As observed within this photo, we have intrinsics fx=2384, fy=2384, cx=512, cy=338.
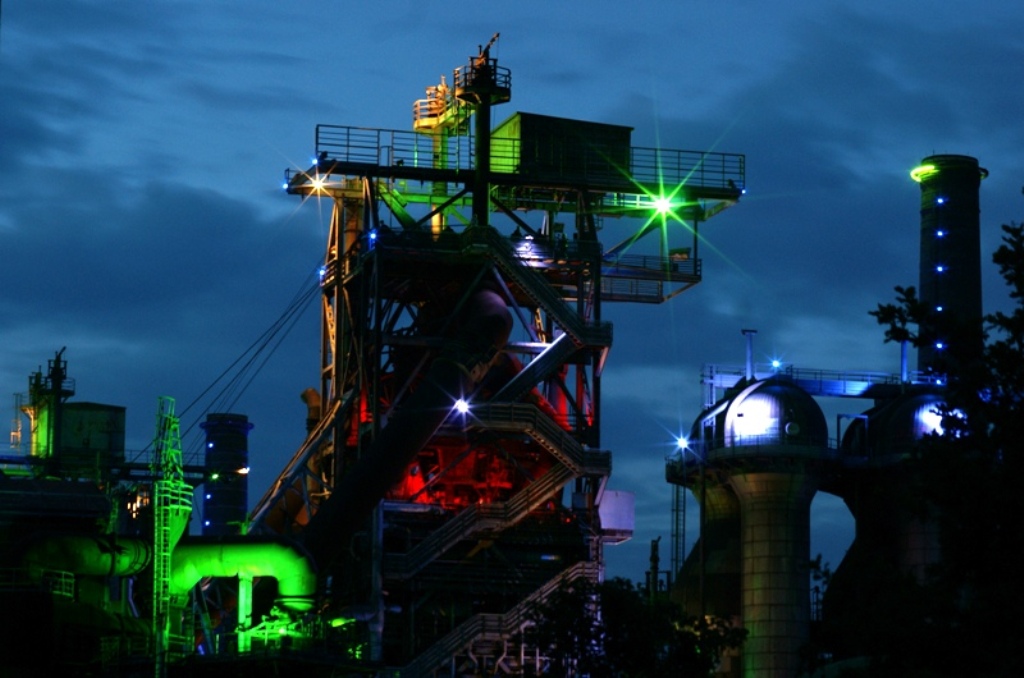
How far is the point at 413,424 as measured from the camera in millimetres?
104812

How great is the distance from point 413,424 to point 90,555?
67.5ft

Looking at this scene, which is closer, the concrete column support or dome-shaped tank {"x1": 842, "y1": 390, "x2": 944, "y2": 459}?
the concrete column support

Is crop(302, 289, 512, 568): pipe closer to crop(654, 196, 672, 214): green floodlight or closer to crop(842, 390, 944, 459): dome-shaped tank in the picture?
crop(654, 196, 672, 214): green floodlight

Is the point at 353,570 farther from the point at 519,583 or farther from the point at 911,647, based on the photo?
the point at 911,647

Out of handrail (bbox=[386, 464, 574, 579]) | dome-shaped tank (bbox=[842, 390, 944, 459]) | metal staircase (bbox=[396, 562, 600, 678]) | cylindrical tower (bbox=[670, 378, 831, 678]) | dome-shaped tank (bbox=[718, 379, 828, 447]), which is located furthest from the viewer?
dome-shaped tank (bbox=[842, 390, 944, 459])

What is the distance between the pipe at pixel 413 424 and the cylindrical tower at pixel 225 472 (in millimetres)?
5286

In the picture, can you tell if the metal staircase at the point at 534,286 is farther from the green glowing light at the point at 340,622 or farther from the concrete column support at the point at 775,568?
the green glowing light at the point at 340,622

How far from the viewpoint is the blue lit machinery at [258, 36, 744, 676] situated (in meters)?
105

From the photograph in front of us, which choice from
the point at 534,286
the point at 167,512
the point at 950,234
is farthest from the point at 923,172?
the point at 167,512

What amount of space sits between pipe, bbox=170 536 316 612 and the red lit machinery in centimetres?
8

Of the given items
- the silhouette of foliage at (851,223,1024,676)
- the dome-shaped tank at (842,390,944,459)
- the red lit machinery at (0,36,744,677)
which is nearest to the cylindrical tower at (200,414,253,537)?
the red lit machinery at (0,36,744,677)

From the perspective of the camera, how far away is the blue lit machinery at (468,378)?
105 metres

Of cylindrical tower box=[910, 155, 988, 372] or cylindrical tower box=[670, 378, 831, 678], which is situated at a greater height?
cylindrical tower box=[910, 155, 988, 372]

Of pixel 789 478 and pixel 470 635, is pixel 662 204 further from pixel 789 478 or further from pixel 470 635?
pixel 470 635
